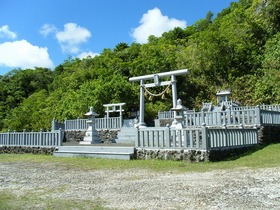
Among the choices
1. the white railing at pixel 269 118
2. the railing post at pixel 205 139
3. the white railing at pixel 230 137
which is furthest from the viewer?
the white railing at pixel 269 118

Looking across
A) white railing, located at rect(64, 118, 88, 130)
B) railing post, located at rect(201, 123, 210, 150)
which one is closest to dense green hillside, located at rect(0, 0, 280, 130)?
white railing, located at rect(64, 118, 88, 130)

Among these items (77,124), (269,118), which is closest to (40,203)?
(269,118)

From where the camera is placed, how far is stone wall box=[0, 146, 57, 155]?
47.4 ft

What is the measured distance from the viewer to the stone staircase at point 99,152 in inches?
450

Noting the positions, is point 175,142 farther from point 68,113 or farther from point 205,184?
point 68,113

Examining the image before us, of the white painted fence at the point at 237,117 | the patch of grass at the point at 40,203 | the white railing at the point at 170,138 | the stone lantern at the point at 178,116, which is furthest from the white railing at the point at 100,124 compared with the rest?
the patch of grass at the point at 40,203

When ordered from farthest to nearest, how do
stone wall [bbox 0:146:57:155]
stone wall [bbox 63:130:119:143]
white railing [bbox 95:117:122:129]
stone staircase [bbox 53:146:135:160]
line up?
white railing [bbox 95:117:122:129] < stone wall [bbox 63:130:119:143] < stone wall [bbox 0:146:57:155] < stone staircase [bbox 53:146:135:160]

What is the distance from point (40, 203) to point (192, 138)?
19.9 ft

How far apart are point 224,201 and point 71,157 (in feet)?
30.3

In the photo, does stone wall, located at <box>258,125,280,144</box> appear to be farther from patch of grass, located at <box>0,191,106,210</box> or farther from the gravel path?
patch of grass, located at <box>0,191,106,210</box>

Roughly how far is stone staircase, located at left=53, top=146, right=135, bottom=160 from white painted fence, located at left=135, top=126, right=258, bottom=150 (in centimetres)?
57

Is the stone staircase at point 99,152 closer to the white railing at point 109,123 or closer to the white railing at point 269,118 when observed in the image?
the white railing at point 109,123

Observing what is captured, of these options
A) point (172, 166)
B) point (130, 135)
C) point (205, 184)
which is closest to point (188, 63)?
point (130, 135)

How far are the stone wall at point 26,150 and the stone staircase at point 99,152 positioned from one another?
0.68m
